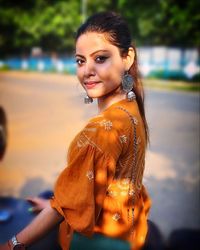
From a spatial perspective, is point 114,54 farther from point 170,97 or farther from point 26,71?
point 26,71

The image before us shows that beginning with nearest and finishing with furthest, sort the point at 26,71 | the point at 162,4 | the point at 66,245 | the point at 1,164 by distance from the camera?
the point at 66,245
the point at 162,4
the point at 1,164
the point at 26,71

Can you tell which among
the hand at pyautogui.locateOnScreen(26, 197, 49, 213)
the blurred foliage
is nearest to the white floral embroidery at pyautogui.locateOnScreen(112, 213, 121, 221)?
the hand at pyautogui.locateOnScreen(26, 197, 49, 213)

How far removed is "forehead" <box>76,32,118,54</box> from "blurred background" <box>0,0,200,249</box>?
1263 millimetres

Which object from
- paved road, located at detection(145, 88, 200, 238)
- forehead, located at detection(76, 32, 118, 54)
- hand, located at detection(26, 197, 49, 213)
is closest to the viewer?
forehead, located at detection(76, 32, 118, 54)

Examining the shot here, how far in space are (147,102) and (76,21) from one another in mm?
1535

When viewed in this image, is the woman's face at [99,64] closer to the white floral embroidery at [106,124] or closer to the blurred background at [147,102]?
the white floral embroidery at [106,124]

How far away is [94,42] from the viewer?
1063 mm

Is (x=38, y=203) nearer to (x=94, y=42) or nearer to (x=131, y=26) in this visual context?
(x=94, y=42)

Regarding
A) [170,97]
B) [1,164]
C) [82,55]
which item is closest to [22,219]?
[82,55]

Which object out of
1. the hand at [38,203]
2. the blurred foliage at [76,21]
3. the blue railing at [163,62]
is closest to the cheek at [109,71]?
the hand at [38,203]

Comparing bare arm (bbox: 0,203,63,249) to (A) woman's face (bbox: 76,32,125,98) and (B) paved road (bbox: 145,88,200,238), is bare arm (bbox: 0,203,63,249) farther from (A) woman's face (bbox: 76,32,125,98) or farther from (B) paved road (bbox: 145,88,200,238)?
(B) paved road (bbox: 145,88,200,238)

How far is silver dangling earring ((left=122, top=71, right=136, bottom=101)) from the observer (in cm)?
110

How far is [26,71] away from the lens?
554 cm

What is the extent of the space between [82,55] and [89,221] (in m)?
0.51
